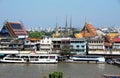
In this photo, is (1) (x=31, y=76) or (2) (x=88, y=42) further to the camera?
(2) (x=88, y=42)

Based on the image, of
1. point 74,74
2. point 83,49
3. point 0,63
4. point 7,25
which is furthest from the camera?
point 7,25

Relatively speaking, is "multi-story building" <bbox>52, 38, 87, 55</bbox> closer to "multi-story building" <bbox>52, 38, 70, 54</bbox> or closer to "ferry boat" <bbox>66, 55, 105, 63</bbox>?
"multi-story building" <bbox>52, 38, 70, 54</bbox>

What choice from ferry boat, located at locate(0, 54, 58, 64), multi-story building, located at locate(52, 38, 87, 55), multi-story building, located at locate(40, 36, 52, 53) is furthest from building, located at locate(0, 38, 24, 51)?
multi-story building, located at locate(52, 38, 87, 55)

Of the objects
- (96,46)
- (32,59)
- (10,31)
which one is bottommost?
(32,59)

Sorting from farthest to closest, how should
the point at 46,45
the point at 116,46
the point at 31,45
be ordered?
the point at 116,46, the point at 31,45, the point at 46,45

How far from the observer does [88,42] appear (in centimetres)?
2027

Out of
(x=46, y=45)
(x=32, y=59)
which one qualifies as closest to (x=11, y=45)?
(x=46, y=45)

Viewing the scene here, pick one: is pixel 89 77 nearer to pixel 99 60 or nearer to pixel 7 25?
pixel 99 60

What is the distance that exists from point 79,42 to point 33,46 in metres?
2.83

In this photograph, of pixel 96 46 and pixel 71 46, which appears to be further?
pixel 96 46

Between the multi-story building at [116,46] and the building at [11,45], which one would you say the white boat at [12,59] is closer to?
the building at [11,45]

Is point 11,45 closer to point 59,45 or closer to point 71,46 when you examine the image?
point 59,45

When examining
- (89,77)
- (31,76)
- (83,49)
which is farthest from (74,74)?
(83,49)

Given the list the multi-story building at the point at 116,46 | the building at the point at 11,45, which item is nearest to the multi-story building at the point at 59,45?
the building at the point at 11,45
